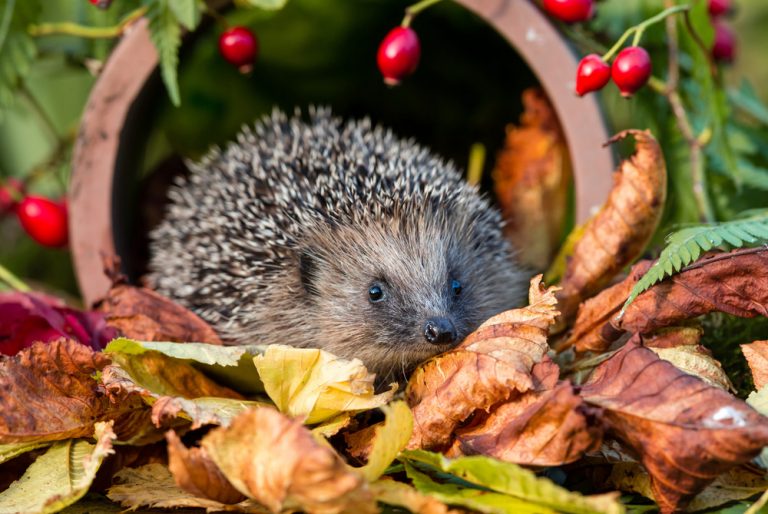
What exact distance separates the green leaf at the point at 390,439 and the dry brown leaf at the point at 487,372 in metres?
0.13

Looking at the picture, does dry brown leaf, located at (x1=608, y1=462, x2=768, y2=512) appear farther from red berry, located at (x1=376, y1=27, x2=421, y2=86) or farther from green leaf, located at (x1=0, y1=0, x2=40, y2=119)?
green leaf, located at (x1=0, y1=0, x2=40, y2=119)

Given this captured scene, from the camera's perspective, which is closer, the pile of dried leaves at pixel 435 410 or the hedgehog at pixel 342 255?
the pile of dried leaves at pixel 435 410

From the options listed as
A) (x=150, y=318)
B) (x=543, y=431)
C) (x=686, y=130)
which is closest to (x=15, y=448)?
(x=150, y=318)

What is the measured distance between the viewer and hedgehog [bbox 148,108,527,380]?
1.79 m

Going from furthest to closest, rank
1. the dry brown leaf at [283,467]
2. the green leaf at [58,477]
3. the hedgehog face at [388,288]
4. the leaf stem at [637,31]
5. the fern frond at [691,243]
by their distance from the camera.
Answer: the hedgehog face at [388,288]
the leaf stem at [637,31]
the fern frond at [691,243]
the green leaf at [58,477]
the dry brown leaf at [283,467]

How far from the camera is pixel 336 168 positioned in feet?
6.19

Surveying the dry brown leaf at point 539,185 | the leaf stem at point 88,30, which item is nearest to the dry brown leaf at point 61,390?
the leaf stem at point 88,30

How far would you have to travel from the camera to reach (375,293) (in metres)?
1.82

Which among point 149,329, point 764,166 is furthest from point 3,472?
point 764,166

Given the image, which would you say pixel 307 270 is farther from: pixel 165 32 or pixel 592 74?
pixel 592 74

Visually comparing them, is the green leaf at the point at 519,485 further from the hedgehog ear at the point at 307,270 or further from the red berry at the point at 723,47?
the red berry at the point at 723,47

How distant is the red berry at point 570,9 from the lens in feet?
6.17

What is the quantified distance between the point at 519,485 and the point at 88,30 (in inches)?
65.3

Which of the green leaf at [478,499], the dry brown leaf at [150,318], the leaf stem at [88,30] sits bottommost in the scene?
the green leaf at [478,499]
